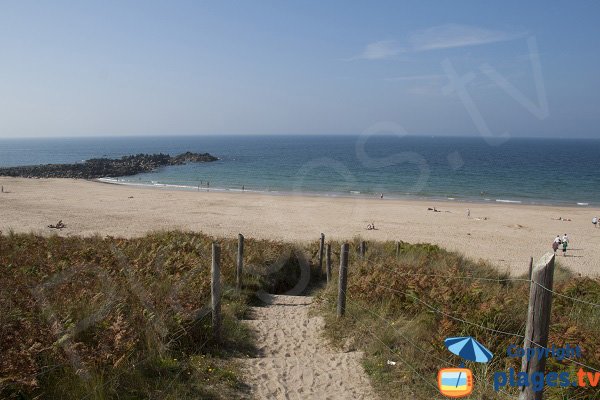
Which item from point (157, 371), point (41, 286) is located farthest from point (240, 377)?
point (41, 286)

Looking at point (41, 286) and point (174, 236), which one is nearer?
point (41, 286)

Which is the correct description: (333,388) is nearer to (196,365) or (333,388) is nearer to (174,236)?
(196,365)

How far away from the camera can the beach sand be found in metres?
24.3

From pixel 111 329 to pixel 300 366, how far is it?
2.65m

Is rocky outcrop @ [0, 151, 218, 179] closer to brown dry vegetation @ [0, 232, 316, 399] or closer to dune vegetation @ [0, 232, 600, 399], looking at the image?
dune vegetation @ [0, 232, 600, 399]

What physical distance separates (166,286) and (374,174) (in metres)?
62.0

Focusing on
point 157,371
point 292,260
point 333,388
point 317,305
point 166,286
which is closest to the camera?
point 157,371

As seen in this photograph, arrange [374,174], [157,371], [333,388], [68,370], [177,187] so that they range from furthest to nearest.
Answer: [374,174] → [177,187] → [333,388] → [157,371] → [68,370]

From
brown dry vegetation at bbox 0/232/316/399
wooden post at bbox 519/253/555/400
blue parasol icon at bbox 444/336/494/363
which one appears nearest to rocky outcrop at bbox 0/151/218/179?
brown dry vegetation at bbox 0/232/316/399

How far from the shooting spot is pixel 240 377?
562 cm

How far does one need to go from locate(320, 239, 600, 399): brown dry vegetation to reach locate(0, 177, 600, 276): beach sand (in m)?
12.0

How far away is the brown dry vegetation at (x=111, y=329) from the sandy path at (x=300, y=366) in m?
0.33

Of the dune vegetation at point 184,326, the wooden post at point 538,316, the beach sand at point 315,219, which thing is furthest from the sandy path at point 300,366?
the beach sand at point 315,219

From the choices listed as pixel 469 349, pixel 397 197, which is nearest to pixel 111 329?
pixel 469 349
